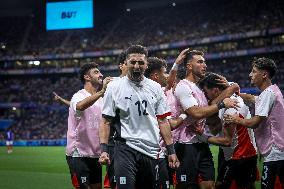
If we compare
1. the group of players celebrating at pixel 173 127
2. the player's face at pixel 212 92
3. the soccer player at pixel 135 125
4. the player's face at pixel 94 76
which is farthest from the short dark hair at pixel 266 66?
the player's face at pixel 94 76

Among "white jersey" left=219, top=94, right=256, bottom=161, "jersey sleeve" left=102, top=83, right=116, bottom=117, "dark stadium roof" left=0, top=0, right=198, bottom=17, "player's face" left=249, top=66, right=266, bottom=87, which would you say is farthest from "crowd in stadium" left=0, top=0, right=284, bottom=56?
"jersey sleeve" left=102, top=83, right=116, bottom=117

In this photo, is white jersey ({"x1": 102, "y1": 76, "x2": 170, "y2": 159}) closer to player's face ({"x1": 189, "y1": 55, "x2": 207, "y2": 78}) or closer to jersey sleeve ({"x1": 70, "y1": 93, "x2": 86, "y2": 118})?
player's face ({"x1": 189, "y1": 55, "x2": 207, "y2": 78})

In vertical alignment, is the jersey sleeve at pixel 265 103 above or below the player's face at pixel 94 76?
below

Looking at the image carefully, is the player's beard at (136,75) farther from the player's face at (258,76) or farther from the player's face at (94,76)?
the player's face at (94,76)

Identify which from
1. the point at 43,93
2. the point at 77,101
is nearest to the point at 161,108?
the point at 77,101

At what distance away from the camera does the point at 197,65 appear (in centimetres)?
718

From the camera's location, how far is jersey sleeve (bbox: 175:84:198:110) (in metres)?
6.75

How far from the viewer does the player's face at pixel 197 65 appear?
7.17 metres

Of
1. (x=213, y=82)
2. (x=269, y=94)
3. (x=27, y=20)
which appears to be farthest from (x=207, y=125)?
(x=27, y=20)

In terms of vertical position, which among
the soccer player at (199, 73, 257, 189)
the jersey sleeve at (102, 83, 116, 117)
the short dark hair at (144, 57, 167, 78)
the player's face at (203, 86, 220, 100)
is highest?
Result: the short dark hair at (144, 57, 167, 78)

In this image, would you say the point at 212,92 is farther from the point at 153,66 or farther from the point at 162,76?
the point at 153,66

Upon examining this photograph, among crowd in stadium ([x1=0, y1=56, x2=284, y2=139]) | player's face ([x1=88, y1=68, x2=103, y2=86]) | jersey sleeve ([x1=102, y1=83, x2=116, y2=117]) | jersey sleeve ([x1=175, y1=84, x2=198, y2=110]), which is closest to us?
jersey sleeve ([x1=102, y1=83, x2=116, y2=117])

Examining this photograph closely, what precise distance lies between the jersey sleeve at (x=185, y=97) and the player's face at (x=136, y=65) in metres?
1.17

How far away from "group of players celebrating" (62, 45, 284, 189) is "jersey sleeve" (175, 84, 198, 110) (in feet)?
0.05
